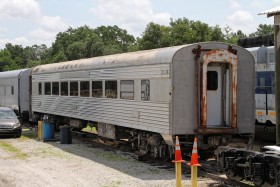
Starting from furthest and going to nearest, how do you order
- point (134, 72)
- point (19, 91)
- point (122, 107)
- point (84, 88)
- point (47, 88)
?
point (19, 91) < point (47, 88) < point (84, 88) < point (122, 107) < point (134, 72)

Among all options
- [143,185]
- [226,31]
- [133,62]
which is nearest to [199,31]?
[226,31]

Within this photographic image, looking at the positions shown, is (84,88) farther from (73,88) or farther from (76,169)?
(76,169)

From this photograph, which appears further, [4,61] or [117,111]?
[4,61]

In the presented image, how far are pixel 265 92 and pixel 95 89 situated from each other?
5.94m

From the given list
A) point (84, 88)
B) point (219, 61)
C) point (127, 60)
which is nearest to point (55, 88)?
point (84, 88)

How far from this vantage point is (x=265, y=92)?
17.3m

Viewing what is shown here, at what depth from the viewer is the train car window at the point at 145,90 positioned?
13383mm

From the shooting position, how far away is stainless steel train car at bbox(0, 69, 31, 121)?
27406mm

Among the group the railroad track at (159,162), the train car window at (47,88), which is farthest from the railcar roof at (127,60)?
the railroad track at (159,162)

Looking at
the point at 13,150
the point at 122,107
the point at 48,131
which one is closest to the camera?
the point at 122,107

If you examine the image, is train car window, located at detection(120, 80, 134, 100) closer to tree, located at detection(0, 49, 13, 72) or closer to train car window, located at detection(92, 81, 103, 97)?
train car window, located at detection(92, 81, 103, 97)

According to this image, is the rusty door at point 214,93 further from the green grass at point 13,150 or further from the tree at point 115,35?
the tree at point 115,35

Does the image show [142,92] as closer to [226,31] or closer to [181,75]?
[181,75]

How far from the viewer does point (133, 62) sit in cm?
1429
